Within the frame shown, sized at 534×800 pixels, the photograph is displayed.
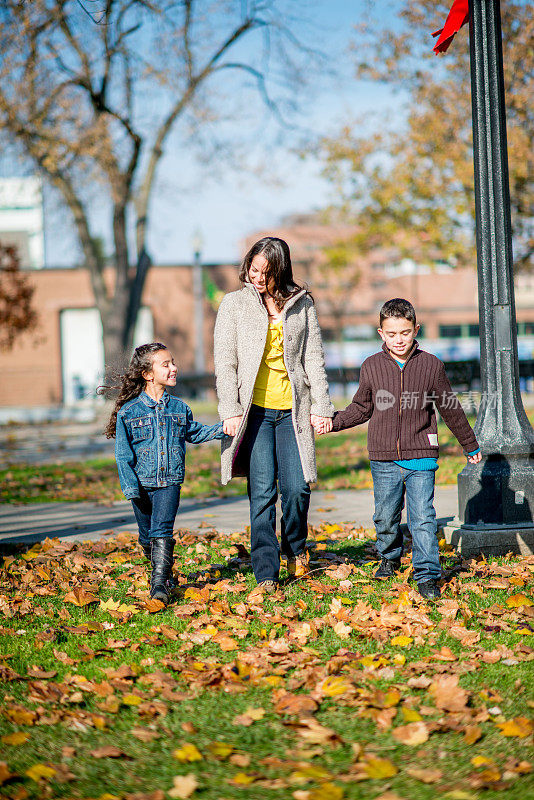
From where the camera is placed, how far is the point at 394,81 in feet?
60.2

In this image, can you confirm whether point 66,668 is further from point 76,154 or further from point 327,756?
point 76,154

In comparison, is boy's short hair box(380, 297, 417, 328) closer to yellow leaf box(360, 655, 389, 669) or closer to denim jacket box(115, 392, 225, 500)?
denim jacket box(115, 392, 225, 500)

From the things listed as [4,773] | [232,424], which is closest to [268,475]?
[232,424]

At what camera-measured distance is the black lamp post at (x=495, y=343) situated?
17.2 ft

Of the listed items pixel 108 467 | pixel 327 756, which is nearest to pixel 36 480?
pixel 108 467

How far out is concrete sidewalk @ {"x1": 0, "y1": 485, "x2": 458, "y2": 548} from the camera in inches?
268

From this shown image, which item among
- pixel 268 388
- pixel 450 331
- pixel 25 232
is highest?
pixel 25 232

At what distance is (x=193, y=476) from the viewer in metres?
10.4

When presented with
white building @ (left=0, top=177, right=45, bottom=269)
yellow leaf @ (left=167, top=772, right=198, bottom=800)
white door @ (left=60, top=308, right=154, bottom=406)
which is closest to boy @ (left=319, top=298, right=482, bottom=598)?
yellow leaf @ (left=167, top=772, right=198, bottom=800)

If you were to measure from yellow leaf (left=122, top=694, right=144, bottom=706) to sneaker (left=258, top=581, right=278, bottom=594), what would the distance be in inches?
55.6

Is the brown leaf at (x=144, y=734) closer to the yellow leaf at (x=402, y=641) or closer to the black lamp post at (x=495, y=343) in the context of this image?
the yellow leaf at (x=402, y=641)

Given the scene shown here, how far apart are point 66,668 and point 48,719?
0.58 meters

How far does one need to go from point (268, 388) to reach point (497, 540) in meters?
1.85

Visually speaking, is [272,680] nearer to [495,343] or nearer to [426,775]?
[426,775]
